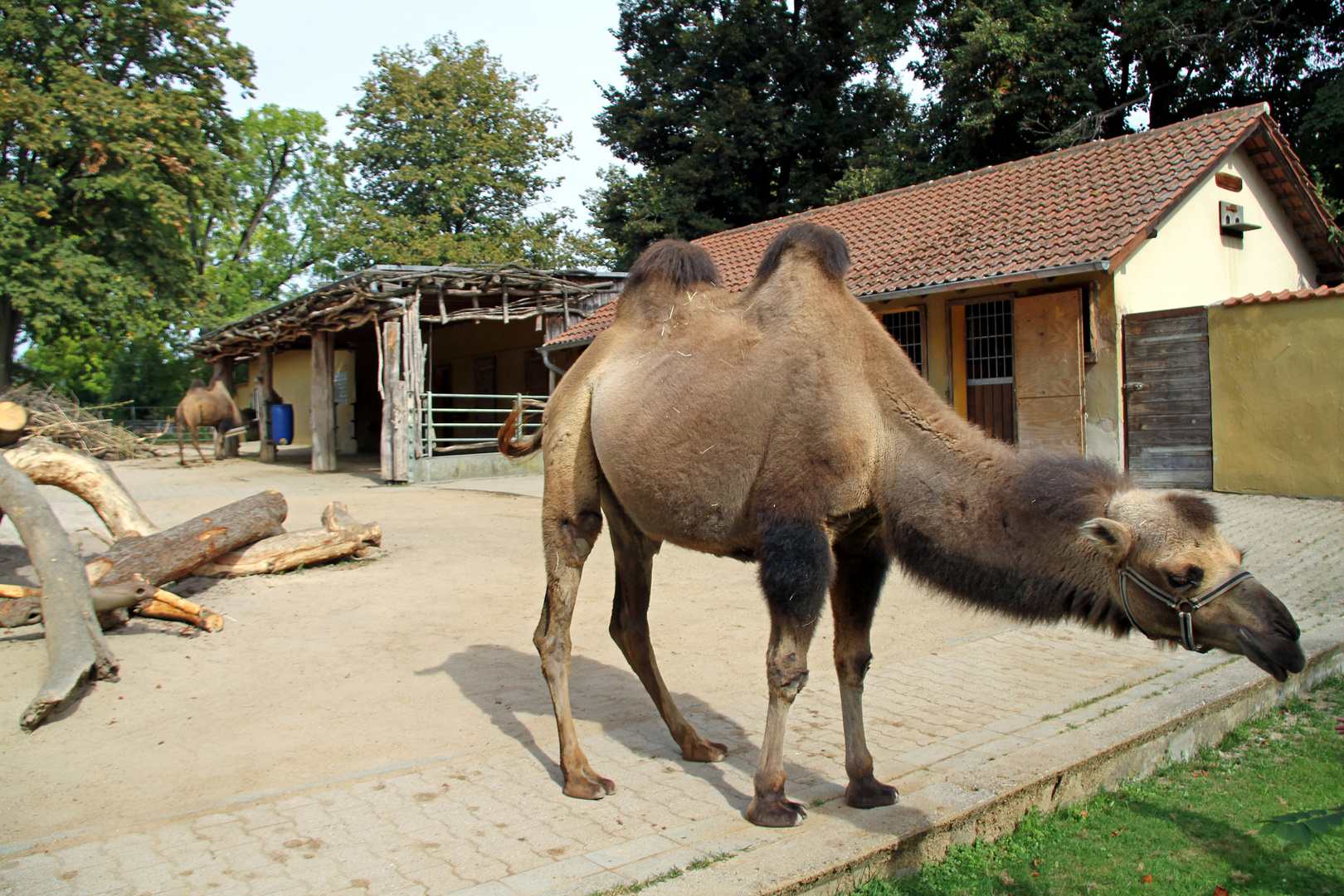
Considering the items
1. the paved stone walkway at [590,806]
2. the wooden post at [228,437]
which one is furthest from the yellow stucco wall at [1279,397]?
the wooden post at [228,437]

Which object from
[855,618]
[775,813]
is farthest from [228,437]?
[775,813]

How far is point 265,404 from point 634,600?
21.5m

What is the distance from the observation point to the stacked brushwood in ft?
62.9

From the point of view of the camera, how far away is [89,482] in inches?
287

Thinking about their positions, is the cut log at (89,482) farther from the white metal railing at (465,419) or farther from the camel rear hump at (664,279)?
the camel rear hump at (664,279)

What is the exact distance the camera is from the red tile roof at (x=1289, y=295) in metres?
10.5

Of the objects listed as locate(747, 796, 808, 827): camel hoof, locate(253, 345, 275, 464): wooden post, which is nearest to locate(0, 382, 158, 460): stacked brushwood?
locate(253, 345, 275, 464): wooden post

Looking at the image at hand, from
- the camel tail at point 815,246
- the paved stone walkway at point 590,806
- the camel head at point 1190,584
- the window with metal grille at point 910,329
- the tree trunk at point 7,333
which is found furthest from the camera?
the tree trunk at point 7,333

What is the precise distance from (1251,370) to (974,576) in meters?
10.5

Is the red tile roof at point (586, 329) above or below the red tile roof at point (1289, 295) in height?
above

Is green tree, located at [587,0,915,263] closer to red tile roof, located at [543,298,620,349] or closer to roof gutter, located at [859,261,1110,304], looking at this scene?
red tile roof, located at [543,298,620,349]

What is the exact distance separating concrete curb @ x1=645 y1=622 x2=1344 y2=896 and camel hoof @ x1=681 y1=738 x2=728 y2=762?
738 millimetres

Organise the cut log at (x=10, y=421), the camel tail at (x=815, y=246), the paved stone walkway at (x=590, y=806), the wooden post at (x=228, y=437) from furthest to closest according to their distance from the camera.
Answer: the wooden post at (x=228, y=437) < the cut log at (x=10, y=421) < the camel tail at (x=815, y=246) < the paved stone walkway at (x=590, y=806)

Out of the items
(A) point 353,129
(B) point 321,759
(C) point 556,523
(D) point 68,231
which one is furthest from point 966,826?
(A) point 353,129
